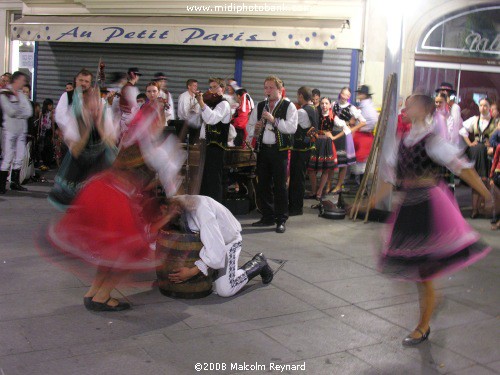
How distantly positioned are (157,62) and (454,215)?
11.5 metres

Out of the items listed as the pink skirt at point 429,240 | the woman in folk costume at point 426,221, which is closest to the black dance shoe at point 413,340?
the woman in folk costume at point 426,221

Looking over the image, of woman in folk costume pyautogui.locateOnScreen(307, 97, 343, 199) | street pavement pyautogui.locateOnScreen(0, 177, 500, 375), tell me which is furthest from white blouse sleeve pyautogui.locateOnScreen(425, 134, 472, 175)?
woman in folk costume pyautogui.locateOnScreen(307, 97, 343, 199)

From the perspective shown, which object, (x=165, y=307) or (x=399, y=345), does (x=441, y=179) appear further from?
(x=165, y=307)

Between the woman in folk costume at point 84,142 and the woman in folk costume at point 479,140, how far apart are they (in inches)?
243

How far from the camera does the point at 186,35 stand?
13.5 meters

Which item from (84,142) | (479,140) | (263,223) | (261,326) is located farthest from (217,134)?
(479,140)

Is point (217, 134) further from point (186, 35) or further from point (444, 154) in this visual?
point (186, 35)

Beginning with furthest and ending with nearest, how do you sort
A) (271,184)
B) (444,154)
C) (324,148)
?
(324,148)
(271,184)
(444,154)

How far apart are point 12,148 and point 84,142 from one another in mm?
4856

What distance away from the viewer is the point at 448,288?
5.88 m

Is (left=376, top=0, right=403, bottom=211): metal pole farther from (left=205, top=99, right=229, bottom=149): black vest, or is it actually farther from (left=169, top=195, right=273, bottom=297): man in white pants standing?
(left=169, top=195, right=273, bottom=297): man in white pants standing

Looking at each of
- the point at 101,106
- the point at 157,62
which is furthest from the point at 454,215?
the point at 157,62

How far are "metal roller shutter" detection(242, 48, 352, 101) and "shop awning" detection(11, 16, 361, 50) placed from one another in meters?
0.46

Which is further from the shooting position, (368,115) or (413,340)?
(368,115)
